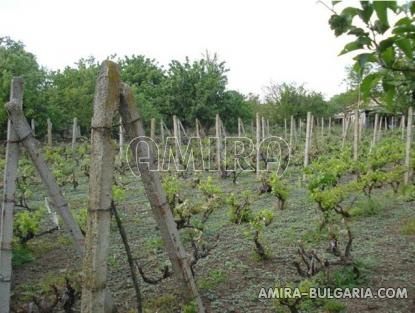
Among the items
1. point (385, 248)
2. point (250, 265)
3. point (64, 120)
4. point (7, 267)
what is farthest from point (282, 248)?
point (64, 120)

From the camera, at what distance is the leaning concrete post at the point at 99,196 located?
2416 mm

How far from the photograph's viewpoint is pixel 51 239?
7.35m

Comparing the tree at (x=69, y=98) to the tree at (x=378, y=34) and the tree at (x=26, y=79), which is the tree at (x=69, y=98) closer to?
the tree at (x=26, y=79)

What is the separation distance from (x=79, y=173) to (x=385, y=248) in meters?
12.1

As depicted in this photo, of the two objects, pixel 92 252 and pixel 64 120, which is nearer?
pixel 92 252

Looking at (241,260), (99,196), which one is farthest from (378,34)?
(241,260)

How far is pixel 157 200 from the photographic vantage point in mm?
2988

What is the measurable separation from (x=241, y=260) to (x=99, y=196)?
11.6ft

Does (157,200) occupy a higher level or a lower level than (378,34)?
lower

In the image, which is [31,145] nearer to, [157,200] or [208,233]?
[157,200]

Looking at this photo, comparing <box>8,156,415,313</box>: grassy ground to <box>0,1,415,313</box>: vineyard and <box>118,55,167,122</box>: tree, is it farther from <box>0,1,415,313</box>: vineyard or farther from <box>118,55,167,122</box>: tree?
<box>118,55,167,122</box>: tree

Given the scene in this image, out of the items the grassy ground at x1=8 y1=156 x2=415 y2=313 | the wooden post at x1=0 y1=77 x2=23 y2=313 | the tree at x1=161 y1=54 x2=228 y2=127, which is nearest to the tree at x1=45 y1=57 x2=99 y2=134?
the tree at x1=161 y1=54 x2=228 y2=127

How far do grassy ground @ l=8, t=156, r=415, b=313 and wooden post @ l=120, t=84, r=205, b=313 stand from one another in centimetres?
110

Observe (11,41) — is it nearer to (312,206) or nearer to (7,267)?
(312,206)
